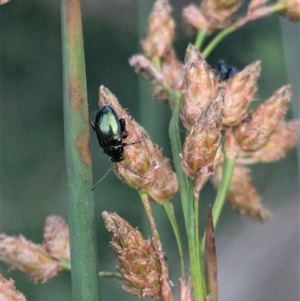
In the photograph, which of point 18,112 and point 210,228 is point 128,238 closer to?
point 210,228

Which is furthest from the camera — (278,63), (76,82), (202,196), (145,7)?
(278,63)

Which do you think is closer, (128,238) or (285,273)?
(128,238)

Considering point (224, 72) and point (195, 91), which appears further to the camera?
point (224, 72)

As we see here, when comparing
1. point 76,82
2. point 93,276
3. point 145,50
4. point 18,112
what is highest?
point 18,112

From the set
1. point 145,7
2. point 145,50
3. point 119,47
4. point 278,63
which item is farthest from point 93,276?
point 278,63

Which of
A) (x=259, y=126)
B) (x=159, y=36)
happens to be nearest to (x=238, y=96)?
(x=259, y=126)

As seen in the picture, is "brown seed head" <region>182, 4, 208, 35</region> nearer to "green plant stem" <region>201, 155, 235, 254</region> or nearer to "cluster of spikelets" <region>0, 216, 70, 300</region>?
"green plant stem" <region>201, 155, 235, 254</region>

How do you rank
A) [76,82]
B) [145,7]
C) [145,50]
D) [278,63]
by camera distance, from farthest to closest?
1. [278,63]
2. [145,7]
3. [145,50]
4. [76,82]

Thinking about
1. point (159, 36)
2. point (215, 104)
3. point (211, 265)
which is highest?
point (159, 36)

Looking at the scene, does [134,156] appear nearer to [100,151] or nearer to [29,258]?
[29,258]
